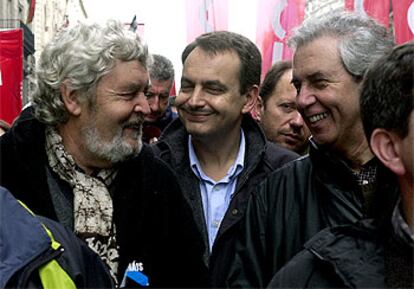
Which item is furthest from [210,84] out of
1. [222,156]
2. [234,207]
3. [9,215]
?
[9,215]

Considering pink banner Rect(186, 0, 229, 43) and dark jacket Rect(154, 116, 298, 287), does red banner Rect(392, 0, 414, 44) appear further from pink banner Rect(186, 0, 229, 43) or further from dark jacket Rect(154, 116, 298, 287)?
dark jacket Rect(154, 116, 298, 287)

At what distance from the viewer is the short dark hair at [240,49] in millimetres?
3672

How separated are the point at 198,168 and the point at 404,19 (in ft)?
11.9

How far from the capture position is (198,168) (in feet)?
11.7

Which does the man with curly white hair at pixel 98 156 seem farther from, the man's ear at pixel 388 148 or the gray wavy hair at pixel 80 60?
the man's ear at pixel 388 148

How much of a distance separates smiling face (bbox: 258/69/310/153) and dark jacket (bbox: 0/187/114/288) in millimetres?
2269

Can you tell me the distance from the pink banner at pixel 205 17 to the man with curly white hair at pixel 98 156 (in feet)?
14.3

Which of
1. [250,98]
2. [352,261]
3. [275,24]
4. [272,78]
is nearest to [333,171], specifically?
[352,261]

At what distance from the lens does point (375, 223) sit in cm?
189

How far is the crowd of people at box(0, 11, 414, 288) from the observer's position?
1.98 metres

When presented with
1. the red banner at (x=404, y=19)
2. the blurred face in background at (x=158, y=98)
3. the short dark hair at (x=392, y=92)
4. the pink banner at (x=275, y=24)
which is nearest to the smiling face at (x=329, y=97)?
the short dark hair at (x=392, y=92)

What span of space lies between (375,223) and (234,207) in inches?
55.0

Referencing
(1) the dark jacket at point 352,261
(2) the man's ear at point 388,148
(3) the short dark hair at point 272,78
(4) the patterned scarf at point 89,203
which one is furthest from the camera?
(3) the short dark hair at point 272,78

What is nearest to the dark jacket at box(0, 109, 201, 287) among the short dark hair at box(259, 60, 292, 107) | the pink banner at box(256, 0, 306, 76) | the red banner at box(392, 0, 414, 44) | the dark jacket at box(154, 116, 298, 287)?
the dark jacket at box(154, 116, 298, 287)
